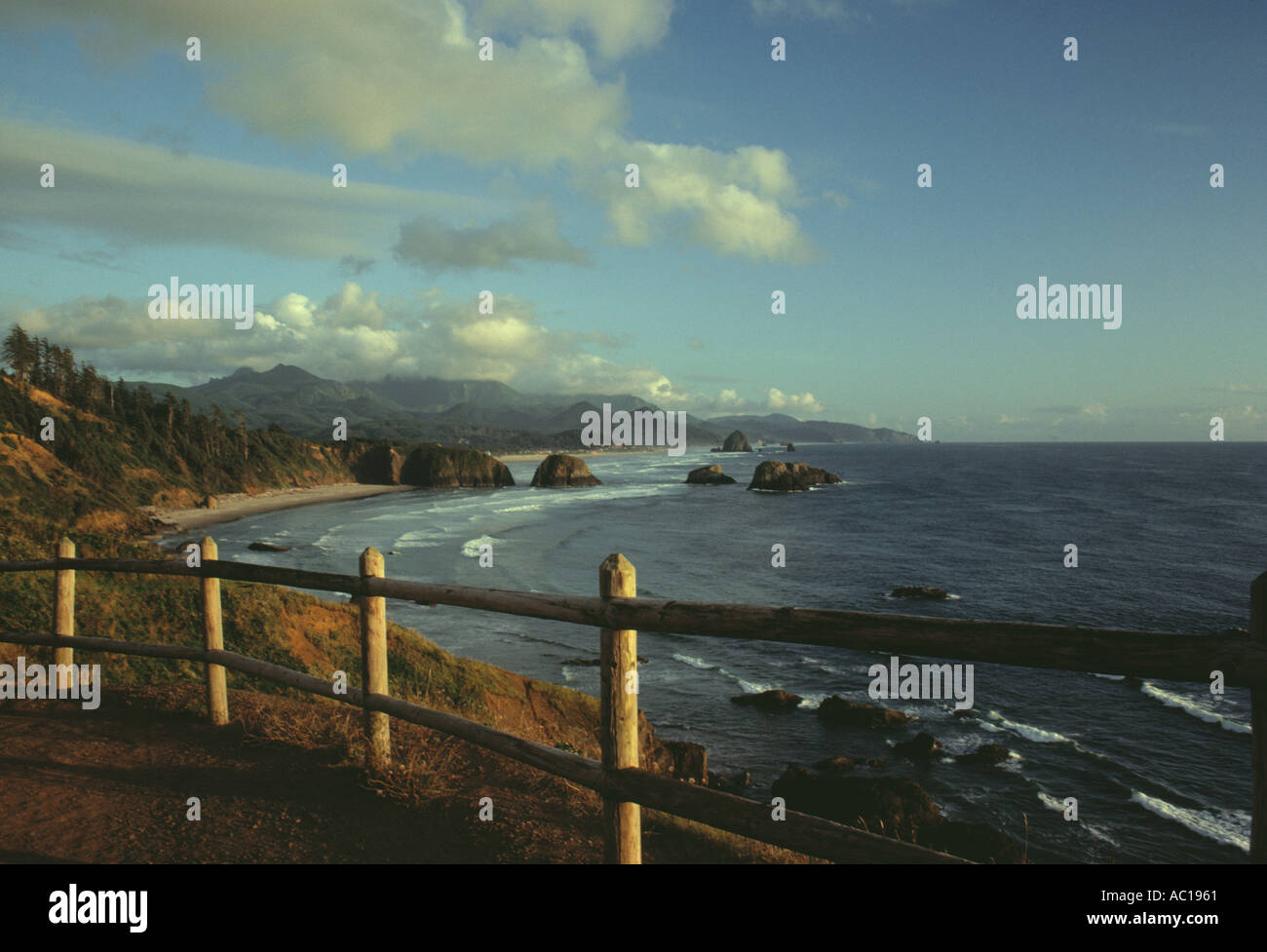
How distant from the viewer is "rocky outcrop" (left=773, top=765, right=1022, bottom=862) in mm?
14125

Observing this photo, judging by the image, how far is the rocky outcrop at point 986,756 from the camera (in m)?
19.0

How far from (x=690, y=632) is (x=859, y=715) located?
20245 mm

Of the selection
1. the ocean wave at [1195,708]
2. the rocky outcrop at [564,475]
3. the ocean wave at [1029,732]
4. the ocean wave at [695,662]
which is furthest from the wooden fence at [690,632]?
the rocky outcrop at [564,475]

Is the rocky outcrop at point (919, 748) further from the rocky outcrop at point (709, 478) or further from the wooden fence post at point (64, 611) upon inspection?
the rocky outcrop at point (709, 478)

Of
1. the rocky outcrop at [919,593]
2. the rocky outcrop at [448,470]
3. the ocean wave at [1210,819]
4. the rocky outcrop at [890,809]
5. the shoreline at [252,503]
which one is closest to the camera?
the rocky outcrop at [890,809]

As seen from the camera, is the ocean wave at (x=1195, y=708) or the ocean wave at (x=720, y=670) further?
the ocean wave at (x=720, y=670)

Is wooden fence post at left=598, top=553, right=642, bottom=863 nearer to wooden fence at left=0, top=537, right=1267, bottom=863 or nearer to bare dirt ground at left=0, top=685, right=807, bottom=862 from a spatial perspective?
wooden fence at left=0, top=537, right=1267, bottom=863

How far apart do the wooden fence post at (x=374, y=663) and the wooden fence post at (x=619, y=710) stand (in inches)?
99.0

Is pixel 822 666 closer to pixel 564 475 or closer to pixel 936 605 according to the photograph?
pixel 936 605
